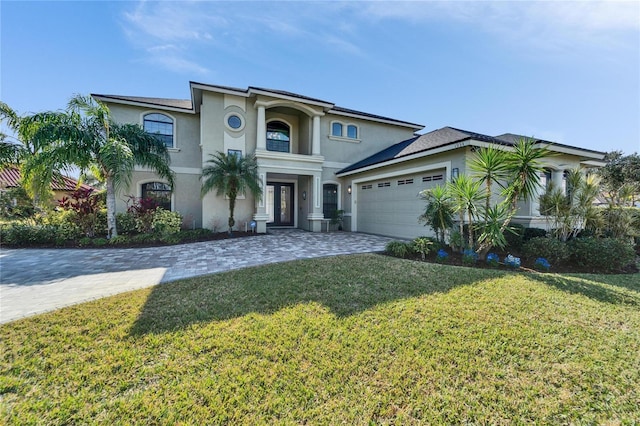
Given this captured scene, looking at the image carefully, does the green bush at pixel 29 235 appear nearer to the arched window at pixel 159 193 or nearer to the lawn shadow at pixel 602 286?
the arched window at pixel 159 193

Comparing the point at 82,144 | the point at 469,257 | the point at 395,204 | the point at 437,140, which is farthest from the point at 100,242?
the point at 437,140

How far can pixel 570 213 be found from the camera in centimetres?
778

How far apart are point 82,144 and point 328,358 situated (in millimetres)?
11482

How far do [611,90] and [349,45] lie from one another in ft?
34.8

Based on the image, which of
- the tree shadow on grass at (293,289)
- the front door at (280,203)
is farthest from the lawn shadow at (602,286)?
the front door at (280,203)

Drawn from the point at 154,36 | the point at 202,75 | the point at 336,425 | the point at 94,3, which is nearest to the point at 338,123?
the point at 202,75

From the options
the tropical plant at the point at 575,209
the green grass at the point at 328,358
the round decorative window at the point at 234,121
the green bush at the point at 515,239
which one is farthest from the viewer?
the round decorative window at the point at 234,121

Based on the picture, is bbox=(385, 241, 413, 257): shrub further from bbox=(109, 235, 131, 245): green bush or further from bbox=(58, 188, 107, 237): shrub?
bbox=(58, 188, 107, 237): shrub

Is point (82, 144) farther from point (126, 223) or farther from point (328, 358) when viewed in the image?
point (328, 358)

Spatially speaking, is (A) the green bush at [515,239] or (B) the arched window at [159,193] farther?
(B) the arched window at [159,193]

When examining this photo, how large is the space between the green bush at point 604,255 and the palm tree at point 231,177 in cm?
1182

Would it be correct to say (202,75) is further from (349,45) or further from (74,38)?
(349,45)

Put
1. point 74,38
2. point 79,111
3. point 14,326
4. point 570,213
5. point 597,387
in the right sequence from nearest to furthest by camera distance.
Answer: point 597,387 < point 14,326 < point 570,213 < point 74,38 < point 79,111

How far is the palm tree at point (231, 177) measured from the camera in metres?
12.0
